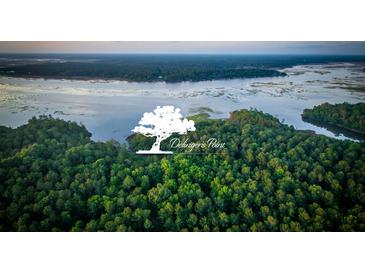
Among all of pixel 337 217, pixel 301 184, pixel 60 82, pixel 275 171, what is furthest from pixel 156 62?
pixel 337 217

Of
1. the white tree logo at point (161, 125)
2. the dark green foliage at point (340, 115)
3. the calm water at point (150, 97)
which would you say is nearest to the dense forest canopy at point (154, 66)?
the calm water at point (150, 97)

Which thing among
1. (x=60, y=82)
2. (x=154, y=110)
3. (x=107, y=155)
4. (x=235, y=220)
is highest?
(x=60, y=82)

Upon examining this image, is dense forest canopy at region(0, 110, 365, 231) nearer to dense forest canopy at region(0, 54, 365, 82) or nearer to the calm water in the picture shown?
the calm water

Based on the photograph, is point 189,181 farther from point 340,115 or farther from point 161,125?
point 340,115

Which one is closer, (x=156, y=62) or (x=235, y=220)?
(x=235, y=220)

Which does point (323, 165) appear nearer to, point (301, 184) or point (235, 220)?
point (301, 184)

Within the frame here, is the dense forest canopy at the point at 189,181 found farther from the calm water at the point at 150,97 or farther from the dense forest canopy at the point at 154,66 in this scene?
the dense forest canopy at the point at 154,66

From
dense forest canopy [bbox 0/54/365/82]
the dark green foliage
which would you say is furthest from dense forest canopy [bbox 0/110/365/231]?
dense forest canopy [bbox 0/54/365/82]
